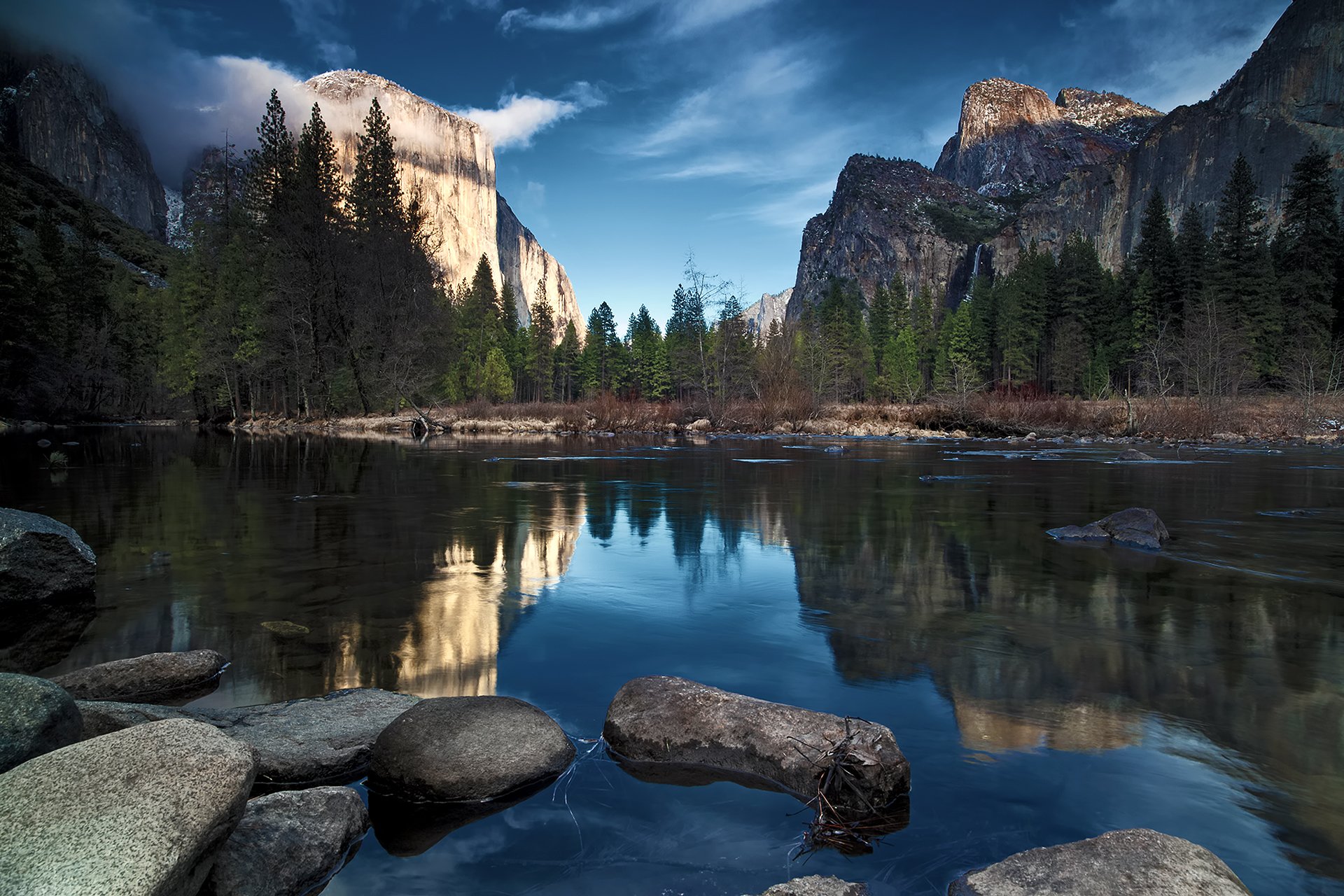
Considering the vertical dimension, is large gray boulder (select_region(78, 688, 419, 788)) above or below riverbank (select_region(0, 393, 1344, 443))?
below

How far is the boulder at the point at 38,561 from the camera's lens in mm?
6688

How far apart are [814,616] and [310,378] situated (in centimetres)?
4865

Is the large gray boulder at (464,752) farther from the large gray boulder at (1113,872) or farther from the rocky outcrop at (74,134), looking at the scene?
the rocky outcrop at (74,134)

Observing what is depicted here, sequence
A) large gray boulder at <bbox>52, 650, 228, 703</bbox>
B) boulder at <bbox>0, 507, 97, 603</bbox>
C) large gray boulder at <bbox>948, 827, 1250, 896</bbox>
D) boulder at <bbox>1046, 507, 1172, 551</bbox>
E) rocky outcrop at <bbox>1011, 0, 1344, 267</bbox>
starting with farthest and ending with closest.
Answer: rocky outcrop at <bbox>1011, 0, 1344, 267</bbox> → boulder at <bbox>1046, 507, 1172, 551</bbox> → boulder at <bbox>0, 507, 97, 603</bbox> → large gray boulder at <bbox>52, 650, 228, 703</bbox> → large gray boulder at <bbox>948, 827, 1250, 896</bbox>

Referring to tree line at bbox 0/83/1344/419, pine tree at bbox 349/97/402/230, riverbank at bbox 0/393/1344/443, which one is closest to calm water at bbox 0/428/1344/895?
riverbank at bbox 0/393/1344/443

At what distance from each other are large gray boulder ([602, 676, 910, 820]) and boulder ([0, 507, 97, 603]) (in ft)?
20.1

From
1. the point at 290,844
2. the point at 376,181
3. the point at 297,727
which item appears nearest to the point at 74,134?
the point at 376,181

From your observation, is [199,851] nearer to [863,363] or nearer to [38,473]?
[38,473]

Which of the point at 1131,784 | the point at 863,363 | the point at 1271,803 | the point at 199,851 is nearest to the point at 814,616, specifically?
the point at 1131,784

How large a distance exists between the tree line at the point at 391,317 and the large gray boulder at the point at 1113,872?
4187cm

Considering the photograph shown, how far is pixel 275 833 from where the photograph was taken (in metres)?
2.96

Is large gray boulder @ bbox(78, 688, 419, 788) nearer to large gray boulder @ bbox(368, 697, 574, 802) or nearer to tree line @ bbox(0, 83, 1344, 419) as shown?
Result: large gray boulder @ bbox(368, 697, 574, 802)

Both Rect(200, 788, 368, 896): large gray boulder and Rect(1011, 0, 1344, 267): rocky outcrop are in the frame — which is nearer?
Rect(200, 788, 368, 896): large gray boulder

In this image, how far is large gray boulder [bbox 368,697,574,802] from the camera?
3600 mm
